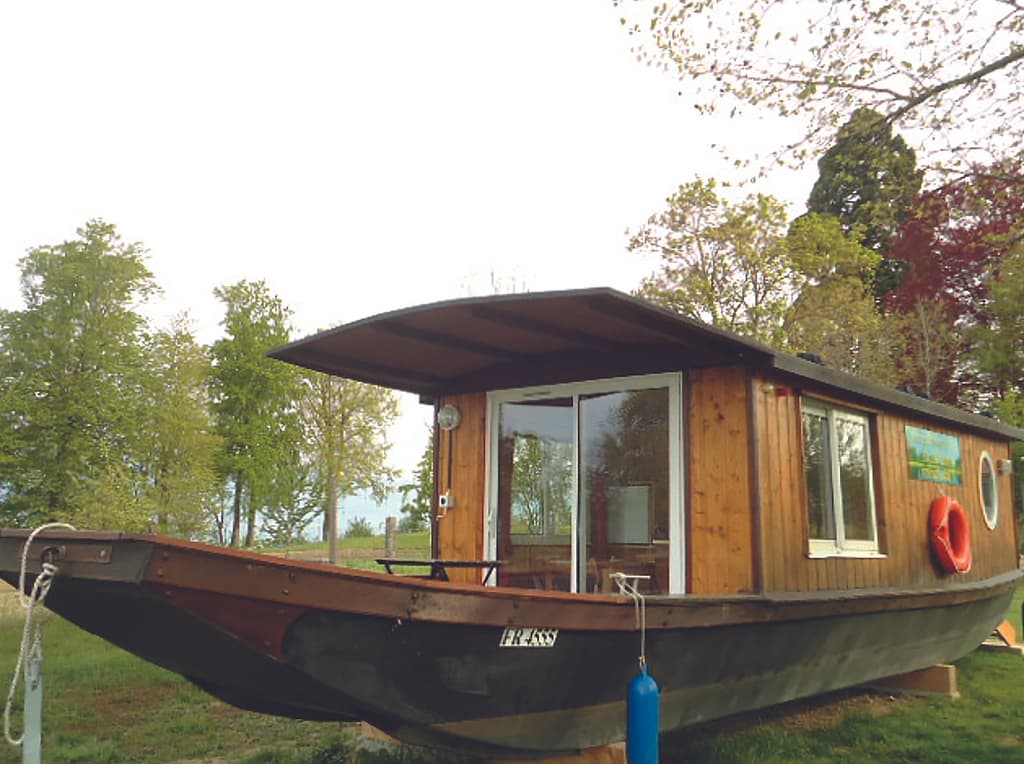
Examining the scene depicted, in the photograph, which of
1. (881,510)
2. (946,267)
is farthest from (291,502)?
(881,510)

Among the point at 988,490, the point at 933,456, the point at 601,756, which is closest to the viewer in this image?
the point at 601,756

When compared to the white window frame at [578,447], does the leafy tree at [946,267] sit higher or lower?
higher

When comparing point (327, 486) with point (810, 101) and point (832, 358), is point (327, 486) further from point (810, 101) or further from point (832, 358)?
point (810, 101)

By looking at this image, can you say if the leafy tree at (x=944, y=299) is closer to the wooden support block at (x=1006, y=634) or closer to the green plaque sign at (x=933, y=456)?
the wooden support block at (x=1006, y=634)

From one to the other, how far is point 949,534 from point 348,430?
19.5 m

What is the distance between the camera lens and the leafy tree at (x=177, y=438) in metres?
19.9

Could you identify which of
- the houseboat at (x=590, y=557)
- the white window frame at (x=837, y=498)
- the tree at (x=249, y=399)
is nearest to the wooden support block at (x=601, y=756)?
the houseboat at (x=590, y=557)

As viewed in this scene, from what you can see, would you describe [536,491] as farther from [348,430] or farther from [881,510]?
[348,430]

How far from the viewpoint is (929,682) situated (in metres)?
7.02

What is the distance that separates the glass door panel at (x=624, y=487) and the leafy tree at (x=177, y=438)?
52.6 ft

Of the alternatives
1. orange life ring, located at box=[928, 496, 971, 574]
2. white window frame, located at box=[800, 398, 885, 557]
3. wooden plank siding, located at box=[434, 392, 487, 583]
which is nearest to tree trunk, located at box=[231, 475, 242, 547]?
wooden plank siding, located at box=[434, 392, 487, 583]

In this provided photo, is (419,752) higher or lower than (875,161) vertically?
lower

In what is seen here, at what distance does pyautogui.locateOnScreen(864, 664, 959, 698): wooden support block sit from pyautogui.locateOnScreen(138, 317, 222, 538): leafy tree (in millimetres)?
16134

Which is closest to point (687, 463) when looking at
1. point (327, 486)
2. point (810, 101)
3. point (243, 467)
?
point (810, 101)
